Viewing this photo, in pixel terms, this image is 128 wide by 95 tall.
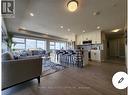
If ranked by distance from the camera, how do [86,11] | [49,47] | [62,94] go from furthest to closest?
[49,47] → [86,11] → [62,94]

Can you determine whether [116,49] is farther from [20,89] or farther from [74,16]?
[20,89]

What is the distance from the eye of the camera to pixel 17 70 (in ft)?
7.09

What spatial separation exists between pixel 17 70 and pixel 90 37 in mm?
6906

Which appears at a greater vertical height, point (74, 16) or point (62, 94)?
point (74, 16)

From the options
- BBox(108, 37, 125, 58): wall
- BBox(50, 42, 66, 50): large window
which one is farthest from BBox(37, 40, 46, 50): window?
BBox(108, 37, 125, 58): wall

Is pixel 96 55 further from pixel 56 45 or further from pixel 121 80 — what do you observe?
pixel 121 80

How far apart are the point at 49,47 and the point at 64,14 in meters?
6.25

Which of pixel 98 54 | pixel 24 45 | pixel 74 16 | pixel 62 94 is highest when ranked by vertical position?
pixel 74 16

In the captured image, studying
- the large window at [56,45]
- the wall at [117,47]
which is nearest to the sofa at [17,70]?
the large window at [56,45]

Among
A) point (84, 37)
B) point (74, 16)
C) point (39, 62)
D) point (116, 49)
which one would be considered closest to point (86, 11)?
point (74, 16)

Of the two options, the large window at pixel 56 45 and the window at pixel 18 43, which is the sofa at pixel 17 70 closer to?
the window at pixel 18 43

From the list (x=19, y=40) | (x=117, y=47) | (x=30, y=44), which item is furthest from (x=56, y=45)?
(x=117, y=47)

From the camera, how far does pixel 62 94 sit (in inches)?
81.8

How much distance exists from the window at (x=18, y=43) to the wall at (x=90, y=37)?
5.07 m
